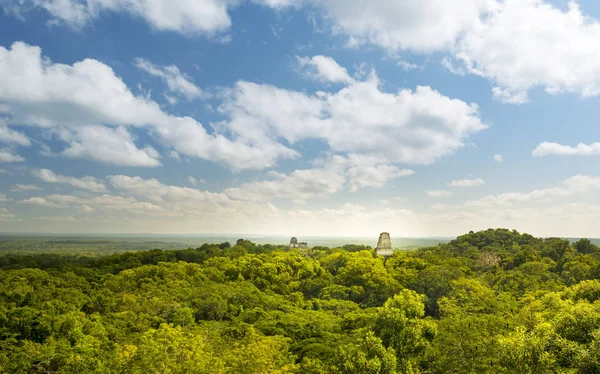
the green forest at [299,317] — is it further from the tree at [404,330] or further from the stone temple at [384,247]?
the stone temple at [384,247]

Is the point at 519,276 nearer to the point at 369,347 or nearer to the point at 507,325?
the point at 507,325

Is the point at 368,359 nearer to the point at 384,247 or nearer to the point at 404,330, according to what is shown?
the point at 404,330

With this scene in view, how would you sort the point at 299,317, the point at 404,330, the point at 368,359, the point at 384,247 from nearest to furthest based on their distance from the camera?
the point at 368,359, the point at 404,330, the point at 299,317, the point at 384,247

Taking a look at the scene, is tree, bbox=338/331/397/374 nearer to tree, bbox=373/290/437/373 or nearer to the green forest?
the green forest

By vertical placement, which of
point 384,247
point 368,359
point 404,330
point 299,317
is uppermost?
point 384,247

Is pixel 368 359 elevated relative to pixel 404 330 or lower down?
lower down

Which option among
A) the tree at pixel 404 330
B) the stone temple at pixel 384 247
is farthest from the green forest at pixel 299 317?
the stone temple at pixel 384 247

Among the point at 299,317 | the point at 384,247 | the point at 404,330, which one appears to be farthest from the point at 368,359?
the point at 384,247
